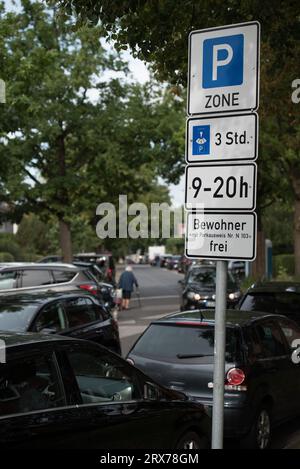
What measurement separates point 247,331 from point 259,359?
32cm

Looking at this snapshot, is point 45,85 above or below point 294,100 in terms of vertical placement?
above

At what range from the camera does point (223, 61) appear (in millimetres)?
4152

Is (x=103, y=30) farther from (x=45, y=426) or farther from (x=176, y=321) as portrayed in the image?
(x=45, y=426)

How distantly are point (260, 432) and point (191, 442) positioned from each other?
1683 millimetres

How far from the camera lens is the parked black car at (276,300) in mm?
10914

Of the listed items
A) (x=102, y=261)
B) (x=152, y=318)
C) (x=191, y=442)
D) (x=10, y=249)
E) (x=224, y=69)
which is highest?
(x=224, y=69)

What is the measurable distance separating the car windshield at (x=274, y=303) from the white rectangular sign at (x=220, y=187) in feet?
22.9

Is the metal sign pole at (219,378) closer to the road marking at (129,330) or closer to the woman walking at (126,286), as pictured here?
the road marking at (129,330)

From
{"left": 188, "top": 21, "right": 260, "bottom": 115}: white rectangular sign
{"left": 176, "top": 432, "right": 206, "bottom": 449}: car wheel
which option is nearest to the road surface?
{"left": 176, "top": 432, "right": 206, "bottom": 449}: car wheel

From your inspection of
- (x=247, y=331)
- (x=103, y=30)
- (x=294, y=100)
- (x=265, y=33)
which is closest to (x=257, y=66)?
(x=247, y=331)

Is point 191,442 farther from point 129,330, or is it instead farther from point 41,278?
point 129,330

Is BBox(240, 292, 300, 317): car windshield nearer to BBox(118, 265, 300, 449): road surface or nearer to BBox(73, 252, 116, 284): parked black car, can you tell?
BBox(118, 265, 300, 449): road surface

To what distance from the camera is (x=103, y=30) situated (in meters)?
9.72

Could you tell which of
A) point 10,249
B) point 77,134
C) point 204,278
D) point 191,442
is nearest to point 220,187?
point 191,442
